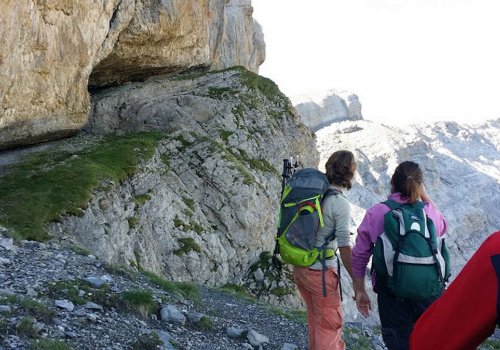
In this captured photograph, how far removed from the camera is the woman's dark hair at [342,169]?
8867mm

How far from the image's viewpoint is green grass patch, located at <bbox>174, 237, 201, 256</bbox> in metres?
26.6

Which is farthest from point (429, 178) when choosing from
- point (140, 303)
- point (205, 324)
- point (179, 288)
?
point (140, 303)

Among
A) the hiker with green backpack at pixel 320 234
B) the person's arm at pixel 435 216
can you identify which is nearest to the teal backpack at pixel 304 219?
the hiker with green backpack at pixel 320 234

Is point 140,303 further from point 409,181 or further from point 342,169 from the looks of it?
point 409,181

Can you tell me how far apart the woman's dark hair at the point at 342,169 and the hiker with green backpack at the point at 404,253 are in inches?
39.6

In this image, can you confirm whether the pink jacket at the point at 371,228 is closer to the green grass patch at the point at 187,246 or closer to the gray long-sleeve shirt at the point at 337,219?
the gray long-sleeve shirt at the point at 337,219

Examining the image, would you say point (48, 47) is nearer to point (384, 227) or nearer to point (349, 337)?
point (349, 337)

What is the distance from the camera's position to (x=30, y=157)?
26656 millimetres

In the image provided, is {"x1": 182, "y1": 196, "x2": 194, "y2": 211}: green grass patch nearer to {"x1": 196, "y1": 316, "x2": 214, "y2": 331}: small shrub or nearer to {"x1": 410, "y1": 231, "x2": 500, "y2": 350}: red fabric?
{"x1": 196, "y1": 316, "x2": 214, "y2": 331}: small shrub

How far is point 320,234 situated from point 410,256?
189cm

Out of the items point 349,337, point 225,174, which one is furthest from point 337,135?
point 349,337

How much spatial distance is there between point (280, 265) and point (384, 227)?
2248 centimetres

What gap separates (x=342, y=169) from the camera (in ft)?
29.1

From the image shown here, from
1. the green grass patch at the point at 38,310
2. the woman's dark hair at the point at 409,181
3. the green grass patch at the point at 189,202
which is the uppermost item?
the woman's dark hair at the point at 409,181
